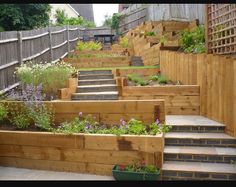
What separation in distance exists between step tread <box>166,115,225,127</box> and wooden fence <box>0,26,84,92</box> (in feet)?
13.9

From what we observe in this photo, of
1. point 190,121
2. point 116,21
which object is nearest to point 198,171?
point 190,121

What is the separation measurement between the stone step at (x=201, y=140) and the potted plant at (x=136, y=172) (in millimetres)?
980

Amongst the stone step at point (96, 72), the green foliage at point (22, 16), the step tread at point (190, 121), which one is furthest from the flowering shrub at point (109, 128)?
the green foliage at point (22, 16)

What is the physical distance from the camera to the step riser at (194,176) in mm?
5348

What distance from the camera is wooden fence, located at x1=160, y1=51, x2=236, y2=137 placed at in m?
6.29

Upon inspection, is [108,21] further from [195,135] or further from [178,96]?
[195,135]

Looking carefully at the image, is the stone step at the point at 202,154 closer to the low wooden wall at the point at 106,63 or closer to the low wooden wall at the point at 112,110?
the low wooden wall at the point at 112,110

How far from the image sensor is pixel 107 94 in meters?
8.70

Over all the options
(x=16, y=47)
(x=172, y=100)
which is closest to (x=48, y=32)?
(x=16, y=47)

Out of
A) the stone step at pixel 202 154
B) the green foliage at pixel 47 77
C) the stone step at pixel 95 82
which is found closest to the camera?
the stone step at pixel 202 154

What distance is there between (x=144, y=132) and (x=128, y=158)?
507mm

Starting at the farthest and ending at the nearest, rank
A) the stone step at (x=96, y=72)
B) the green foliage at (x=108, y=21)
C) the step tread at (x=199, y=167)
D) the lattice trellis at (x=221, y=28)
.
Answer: the green foliage at (x=108, y=21) < the stone step at (x=96, y=72) < the lattice trellis at (x=221, y=28) < the step tread at (x=199, y=167)
